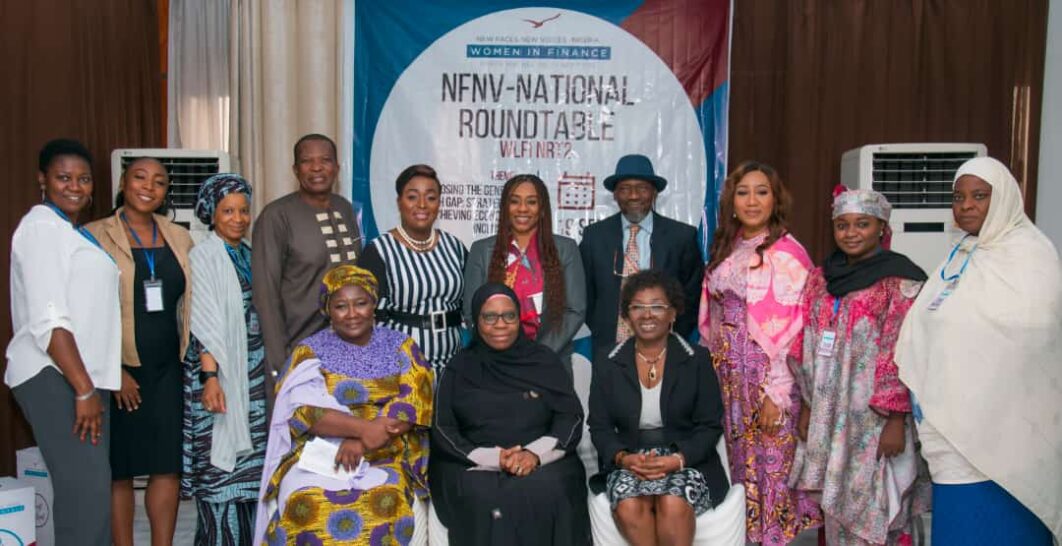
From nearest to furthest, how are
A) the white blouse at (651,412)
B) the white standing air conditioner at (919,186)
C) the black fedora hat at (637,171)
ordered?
1. the white blouse at (651,412)
2. the black fedora hat at (637,171)
3. the white standing air conditioner at (919,186)

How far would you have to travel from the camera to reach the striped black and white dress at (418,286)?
3135 millimetres

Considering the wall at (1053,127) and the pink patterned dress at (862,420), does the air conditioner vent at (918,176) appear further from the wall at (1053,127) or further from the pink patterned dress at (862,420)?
the pink patterned dress at (862,420)

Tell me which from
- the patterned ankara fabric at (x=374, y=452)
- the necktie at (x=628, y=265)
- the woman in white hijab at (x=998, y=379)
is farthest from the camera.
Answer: the necktie at (x=628, y=265)

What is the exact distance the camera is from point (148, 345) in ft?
9.90

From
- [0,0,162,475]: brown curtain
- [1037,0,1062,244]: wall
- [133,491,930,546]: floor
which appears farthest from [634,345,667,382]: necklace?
[0,0,162,475]: brown curtain

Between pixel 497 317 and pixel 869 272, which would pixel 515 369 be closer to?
pixel 497 317

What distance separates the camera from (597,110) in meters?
4.36

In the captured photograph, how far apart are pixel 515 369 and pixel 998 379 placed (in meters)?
1.53

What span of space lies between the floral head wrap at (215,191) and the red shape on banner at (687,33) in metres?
2.21

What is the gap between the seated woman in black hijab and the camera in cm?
271

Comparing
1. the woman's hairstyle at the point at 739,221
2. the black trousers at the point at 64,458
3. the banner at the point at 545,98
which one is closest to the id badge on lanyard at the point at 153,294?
the black trousers at the point at 64,458

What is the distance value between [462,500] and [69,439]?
132 centimetres

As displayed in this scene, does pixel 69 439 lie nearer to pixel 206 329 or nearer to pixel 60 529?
pixel 60 529

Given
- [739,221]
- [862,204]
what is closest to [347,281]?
[739,221]
